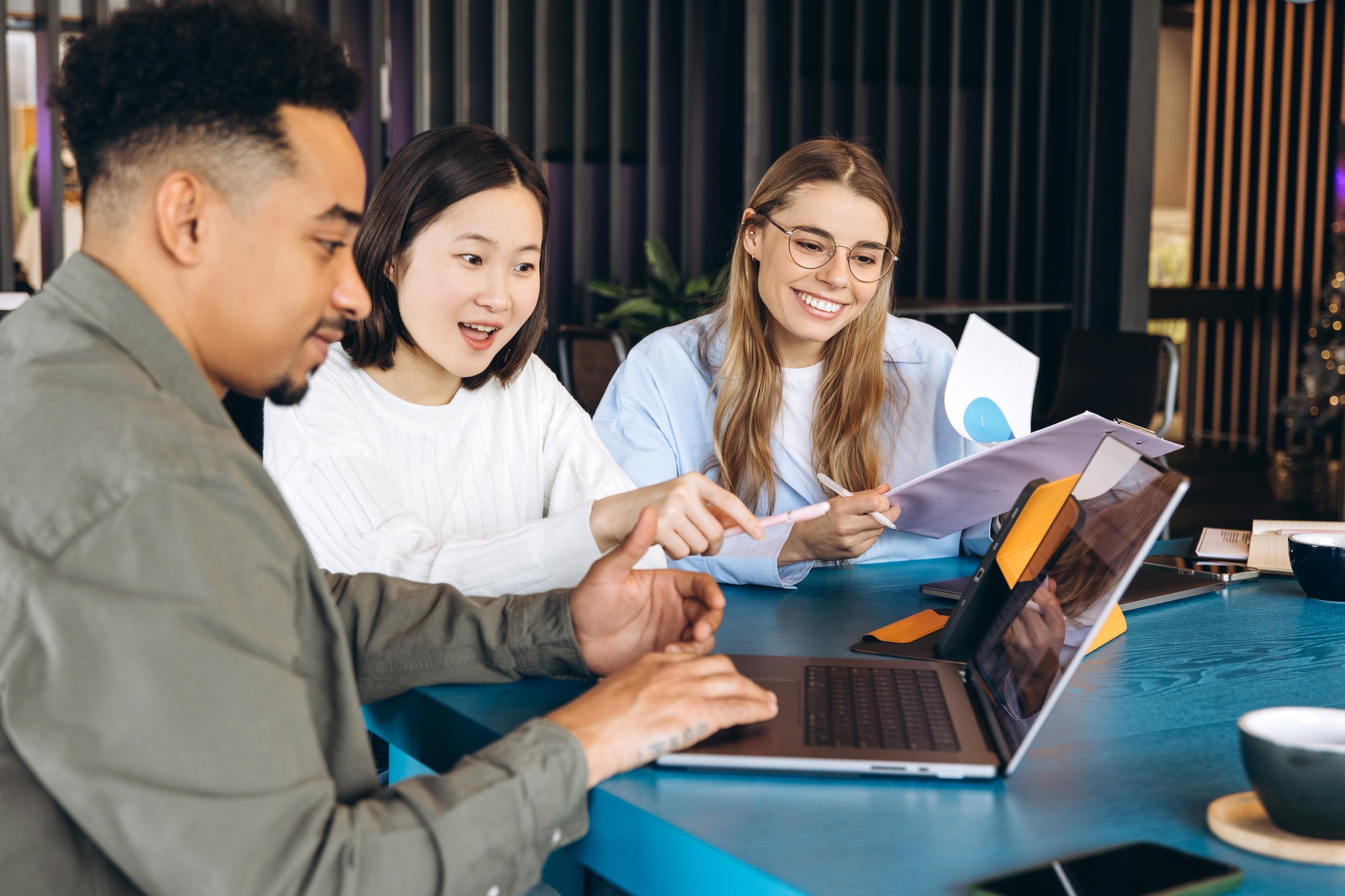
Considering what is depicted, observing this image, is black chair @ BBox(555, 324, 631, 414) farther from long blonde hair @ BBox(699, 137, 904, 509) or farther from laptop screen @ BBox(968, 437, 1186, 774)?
laptop screen @ BBox(968, 437, 1186, 774)

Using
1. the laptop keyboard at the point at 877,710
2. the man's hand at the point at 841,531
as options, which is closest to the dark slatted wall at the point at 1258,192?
the man's hand at the point at 841,531

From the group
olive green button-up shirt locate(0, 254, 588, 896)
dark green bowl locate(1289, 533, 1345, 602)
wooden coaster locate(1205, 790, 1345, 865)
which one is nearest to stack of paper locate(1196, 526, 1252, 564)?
dark green bowl locate(1289, 533, 1345, 602)

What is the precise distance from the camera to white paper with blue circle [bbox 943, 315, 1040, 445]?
1762 mm

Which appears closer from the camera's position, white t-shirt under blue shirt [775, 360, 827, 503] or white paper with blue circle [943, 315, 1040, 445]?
white paper with blue circle [943, 315, 1040, 445]

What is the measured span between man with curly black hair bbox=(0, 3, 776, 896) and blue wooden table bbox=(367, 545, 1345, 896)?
6 cm

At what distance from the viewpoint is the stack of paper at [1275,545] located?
160 cm

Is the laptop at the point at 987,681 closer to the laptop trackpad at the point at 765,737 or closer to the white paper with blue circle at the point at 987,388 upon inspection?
the laptop trackpad at the point at 765,737

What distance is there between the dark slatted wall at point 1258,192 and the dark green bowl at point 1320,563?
709cm

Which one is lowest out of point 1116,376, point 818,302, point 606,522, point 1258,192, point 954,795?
point 954,795

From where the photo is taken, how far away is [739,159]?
4.39 meters

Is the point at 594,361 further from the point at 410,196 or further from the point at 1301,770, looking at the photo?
the point at 1301,770

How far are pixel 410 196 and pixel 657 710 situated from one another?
2.94ft

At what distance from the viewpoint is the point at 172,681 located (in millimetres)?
649

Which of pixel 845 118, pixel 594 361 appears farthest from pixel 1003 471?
pixel 845 118
